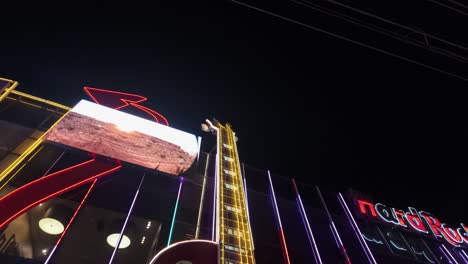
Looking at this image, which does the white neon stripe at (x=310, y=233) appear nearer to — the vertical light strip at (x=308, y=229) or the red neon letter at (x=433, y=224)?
the vertical light strip at (x=308, y=229)

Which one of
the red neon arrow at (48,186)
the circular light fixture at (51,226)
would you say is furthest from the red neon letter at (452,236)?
the circular light fixture at (51,226)

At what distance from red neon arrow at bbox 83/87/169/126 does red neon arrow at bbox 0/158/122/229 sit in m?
2.31

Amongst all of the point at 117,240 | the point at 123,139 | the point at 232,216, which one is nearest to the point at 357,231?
the point at 232,216

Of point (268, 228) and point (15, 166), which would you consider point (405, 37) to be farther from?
point (15, 166)

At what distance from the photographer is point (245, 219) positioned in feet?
16.8

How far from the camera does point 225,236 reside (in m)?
4.54

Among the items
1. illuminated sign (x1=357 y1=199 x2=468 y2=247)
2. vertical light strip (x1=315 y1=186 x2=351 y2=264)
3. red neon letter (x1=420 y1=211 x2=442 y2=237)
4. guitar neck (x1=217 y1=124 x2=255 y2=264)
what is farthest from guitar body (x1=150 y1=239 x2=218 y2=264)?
red neon letter (x1=420 y1=211 x2=442 y2=237)

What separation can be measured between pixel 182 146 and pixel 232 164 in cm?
175

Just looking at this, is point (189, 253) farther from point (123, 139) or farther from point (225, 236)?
point (123, 139)

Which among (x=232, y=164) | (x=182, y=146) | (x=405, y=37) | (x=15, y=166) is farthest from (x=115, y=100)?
(x=405, y=37)

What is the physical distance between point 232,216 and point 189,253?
1362 millimetres

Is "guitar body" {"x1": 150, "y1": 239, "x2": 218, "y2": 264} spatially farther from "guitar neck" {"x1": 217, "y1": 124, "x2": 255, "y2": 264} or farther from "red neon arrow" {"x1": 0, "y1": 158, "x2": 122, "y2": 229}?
"red neon arrow" {"x1": 0, "y1": 158, "x2": 122, "y2": 229}

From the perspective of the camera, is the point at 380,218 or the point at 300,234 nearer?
the point at 300,234

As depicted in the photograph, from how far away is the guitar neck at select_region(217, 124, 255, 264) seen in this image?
425cm
